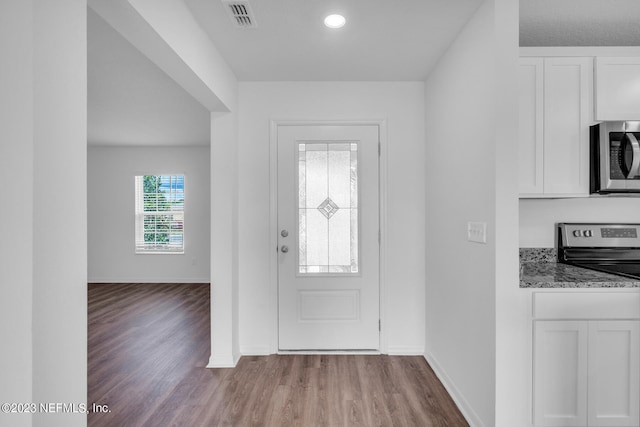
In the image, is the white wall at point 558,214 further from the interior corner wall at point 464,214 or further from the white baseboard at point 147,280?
the white baseboard at point 147,280

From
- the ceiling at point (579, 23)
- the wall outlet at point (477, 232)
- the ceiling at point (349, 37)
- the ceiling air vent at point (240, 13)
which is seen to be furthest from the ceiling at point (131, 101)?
the ceiling at point (579, 23)

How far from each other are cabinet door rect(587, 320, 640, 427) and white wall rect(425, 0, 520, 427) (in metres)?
0.48

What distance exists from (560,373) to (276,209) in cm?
231

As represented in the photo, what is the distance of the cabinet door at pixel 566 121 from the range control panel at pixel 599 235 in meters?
0.62

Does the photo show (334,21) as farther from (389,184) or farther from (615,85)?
(615,85)

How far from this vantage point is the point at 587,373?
1.87m

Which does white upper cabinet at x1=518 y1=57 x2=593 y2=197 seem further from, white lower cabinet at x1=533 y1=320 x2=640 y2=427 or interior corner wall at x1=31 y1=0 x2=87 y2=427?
interior corner wall at x1=31 y1=0 x2=87 y2=427

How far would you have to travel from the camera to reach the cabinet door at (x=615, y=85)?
2.13 m

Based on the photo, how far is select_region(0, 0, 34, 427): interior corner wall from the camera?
883 millimetres

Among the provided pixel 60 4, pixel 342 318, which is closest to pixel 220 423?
pixel 342 318

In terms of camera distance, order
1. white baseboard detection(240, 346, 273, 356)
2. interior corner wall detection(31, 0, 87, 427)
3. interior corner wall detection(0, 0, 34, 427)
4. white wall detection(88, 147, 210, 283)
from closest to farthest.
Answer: interior corner wall detection(0, 0, 34, 427)
interior corner wall detection(31, 0, 87, 427)
white baseboard detection(240, 346, 273, 356)
white wall detection(88, 147, 210, 283)

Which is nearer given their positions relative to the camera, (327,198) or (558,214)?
(558,214)

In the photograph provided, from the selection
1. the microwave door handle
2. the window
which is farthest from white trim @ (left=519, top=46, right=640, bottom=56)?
the window

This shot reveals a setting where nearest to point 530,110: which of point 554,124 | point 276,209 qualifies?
point 554,124
